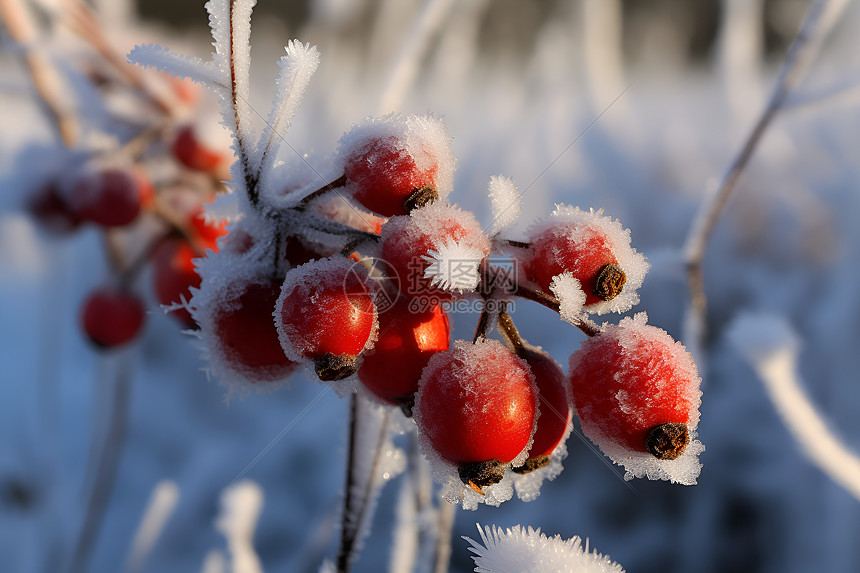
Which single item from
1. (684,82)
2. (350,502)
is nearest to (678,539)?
(350,502)

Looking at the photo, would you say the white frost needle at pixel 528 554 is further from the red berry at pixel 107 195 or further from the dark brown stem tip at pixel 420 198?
the red berry at pixel 107 195

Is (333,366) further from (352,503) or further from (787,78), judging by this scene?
(787,78)

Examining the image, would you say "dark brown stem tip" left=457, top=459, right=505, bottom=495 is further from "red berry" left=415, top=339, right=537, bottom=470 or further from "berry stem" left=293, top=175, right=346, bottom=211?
"berry stem" left=293, top=175, right=346, bottom=211

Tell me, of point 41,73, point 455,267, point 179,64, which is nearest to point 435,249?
point 455,267

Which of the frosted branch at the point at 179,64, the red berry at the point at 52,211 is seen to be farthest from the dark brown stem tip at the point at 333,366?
the red berry at the point at 52,211

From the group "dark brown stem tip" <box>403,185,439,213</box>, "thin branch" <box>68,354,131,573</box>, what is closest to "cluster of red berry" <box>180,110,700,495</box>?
"dark brown stem tip" <box>403,185,439,213</box>
